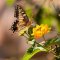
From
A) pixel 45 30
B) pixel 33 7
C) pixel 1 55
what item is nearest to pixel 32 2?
pixel 33 7

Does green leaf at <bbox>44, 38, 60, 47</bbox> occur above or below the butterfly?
below

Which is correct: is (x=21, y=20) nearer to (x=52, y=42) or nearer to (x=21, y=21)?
(x=21, y=21)

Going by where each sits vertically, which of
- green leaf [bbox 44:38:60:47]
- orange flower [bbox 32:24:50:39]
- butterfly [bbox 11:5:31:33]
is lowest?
green leaf [bbox 44:38:60:47]

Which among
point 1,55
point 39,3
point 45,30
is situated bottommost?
point 1,55

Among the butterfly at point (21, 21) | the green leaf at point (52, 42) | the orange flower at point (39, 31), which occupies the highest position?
the butterfly at point (21, 21)

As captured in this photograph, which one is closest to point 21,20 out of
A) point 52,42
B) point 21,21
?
point 21,21

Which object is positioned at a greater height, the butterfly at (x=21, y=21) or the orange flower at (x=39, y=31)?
the butterfly at (x=21, y=21)

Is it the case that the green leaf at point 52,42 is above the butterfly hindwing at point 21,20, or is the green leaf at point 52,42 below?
below

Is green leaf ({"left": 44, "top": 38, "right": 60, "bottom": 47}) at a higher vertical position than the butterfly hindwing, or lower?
lower

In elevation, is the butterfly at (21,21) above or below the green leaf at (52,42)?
above

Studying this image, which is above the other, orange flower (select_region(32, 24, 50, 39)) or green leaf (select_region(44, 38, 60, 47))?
orange flower (select_region(32, 24, 50, 39))

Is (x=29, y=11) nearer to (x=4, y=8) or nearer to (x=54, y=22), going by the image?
(x=54, y=22)
